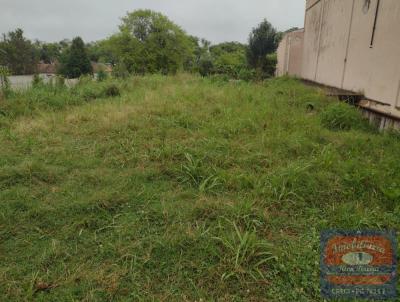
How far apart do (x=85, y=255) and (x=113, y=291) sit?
409mm

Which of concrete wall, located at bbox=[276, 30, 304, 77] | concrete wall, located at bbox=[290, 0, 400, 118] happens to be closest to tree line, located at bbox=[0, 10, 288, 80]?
concrete wall, located at bbox=[276, 30, 304, 77]

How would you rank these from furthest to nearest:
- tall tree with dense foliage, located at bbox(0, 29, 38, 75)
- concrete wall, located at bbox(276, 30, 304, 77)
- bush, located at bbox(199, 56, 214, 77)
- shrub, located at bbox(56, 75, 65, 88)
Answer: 1. tall tree with dense foliage, located at bbox(0, 29, 38, 75)
2. bush, located at bbox(199, 56, 214, 77)
3. concrete wall, located at bbox(276, 30, 304, 77)
4. shrub, located at bbox(56, 75, 65, 88)

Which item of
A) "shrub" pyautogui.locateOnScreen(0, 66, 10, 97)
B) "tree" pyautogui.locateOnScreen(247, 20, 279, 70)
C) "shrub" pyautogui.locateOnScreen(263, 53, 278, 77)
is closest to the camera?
"shrub" pyautogui.locateOnScreen(0, 66, 10, 97)

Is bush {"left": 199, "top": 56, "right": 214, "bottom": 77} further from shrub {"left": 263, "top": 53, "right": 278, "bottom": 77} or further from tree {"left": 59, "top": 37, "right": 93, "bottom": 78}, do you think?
tree {"left": 59, "top": 37, "right": 93, "bottom": 78}

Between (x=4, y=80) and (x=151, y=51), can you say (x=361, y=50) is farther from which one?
(x=151, y=51)

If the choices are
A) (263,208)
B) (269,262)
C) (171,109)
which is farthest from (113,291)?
(171,109)

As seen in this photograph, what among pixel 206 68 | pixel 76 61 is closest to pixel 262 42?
pixel 206 68

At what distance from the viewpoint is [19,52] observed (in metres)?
33.5

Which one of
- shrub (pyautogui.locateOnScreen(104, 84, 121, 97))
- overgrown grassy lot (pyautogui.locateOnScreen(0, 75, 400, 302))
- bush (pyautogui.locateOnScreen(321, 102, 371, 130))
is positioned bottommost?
overgrown grassy lot (pyautogui.locateOnScreen(0, 75, 400, 302))

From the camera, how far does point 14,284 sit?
1668 millimetres

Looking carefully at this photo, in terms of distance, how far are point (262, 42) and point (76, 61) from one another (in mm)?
21758

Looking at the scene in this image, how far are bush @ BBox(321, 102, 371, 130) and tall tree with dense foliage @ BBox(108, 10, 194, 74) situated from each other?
71.8ft

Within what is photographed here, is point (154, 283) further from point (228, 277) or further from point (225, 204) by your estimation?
point (225, 204)

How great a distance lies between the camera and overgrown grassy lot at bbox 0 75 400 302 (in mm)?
1722
